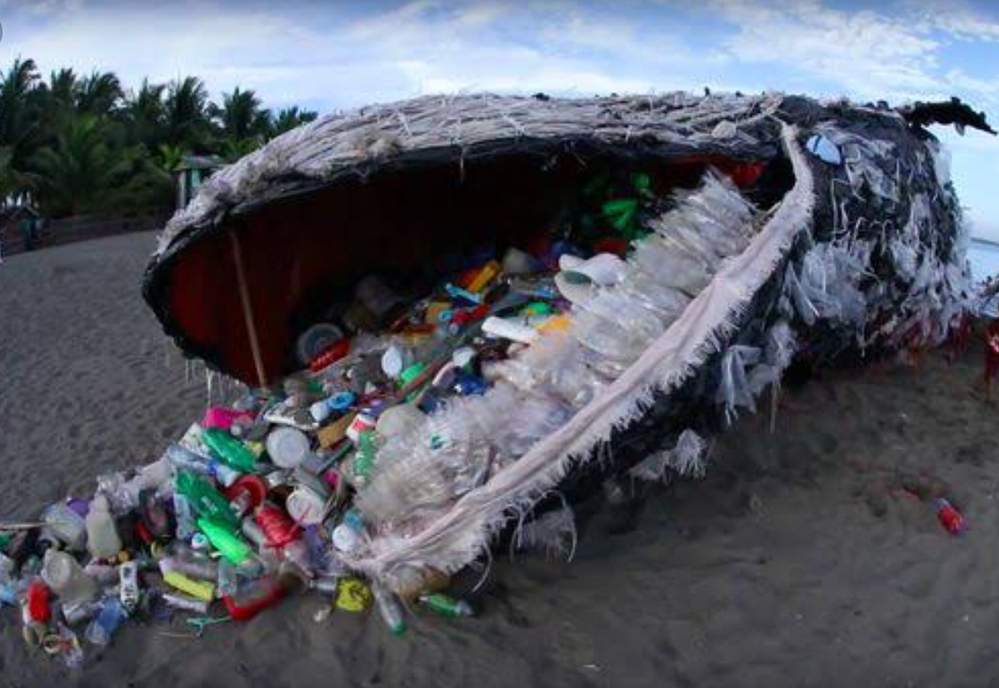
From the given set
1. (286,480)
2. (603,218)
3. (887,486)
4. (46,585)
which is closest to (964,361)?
(887,486)

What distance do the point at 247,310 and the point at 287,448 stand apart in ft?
4.15

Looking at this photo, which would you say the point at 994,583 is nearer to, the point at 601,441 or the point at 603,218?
the point at 601,441

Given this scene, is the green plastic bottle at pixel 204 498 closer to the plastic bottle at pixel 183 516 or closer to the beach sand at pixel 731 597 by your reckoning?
the plastic bottle at pixel 183 516

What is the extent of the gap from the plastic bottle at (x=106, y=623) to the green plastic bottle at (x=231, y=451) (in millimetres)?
813

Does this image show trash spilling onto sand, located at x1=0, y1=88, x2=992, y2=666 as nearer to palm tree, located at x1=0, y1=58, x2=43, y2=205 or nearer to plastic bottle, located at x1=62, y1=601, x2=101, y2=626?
plastic bottle, located at x1=62, y1=601, x2=101, y2=626

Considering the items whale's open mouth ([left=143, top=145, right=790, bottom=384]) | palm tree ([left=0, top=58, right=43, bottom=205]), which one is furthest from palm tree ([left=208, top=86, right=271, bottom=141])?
whale's open mouth ([left=143, top=145, right=790, bottom=384])

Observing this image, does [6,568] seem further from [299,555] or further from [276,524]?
[299,555]

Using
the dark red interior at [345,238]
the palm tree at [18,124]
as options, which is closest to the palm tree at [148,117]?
the palm tree at [18,124]

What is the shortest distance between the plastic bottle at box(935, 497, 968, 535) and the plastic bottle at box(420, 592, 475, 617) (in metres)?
2.17

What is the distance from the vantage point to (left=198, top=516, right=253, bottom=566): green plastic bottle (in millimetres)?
3521

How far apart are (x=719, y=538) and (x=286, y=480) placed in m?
1.93

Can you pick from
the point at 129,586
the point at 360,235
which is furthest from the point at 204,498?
the point at 360,235

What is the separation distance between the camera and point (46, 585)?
3.44 metres

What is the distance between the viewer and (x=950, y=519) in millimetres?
3754
